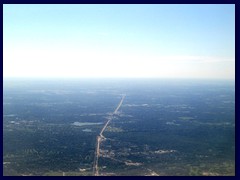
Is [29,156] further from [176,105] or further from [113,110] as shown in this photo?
[176,105]

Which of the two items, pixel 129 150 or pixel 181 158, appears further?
pixel 129 150

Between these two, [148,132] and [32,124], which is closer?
[148,132]
